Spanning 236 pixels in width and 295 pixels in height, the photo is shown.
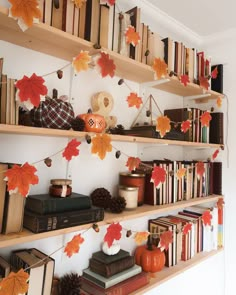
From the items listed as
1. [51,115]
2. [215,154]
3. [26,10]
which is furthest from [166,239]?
[26,10]

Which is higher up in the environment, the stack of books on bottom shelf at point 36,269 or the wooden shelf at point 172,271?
the stack of books on bottom shelf at point 36,269

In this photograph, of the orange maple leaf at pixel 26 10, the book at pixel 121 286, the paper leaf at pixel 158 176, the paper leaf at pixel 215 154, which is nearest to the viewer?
the orange maple leaf at pixel 26 10

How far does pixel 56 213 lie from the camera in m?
0.98

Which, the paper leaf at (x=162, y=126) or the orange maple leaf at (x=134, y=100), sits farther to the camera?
the orange maple leaf at (x=134, y=100)

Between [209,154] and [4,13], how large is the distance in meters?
1.63

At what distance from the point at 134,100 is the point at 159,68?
23cm

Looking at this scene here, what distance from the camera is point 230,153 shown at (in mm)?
1913

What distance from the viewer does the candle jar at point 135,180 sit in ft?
4.59

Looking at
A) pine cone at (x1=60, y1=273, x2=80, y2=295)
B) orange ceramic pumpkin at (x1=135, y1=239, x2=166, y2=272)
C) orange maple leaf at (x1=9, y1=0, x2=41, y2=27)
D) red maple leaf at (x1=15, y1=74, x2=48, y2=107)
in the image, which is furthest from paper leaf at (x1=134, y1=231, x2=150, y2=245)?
orange maple leaf at (x1=9, y1=0, x2=41, y2=27)

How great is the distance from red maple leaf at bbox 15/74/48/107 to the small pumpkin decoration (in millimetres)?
1045

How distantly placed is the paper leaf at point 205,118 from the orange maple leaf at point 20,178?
4.05ft

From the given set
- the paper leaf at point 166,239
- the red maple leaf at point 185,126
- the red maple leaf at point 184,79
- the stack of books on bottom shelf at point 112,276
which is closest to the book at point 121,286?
the stack of books on bottom shelf at point 112,276

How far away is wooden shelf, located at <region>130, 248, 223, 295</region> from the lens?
1.33 meters

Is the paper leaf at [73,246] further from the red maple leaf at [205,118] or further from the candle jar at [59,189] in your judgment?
the red maple leaf at [205,118]
